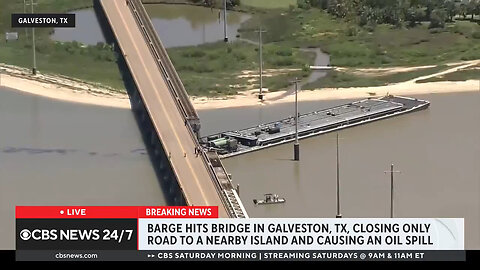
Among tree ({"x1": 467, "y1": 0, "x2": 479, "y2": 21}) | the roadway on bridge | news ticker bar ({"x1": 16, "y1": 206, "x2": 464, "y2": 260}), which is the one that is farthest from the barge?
tree ({"x1": 467, "y1": 0, "x2": 479, "y2": 21})

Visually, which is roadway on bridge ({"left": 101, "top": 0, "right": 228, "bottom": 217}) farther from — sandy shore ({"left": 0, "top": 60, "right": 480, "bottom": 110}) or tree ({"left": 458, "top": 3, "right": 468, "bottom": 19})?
tree ({"left": 458, "top": 3, "right": 468, "bottom": 19})

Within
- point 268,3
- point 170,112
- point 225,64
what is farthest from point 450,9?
point 170,112

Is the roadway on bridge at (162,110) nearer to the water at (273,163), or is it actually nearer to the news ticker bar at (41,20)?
the water at (273,163)

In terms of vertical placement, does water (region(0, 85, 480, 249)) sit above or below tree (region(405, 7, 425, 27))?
below

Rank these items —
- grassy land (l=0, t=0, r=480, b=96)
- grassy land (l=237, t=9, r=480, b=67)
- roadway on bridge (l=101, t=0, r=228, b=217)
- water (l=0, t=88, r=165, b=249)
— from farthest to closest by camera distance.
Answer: grassy land (l=237, t=9, r=480, b=67), grassy land (l=0, t=0, r=480, b=96), water (l=0, t=88, r=165, b=249), roadway on bridge (l=101, t=0, r=228, b=217)

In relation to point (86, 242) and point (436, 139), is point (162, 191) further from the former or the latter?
point (436, 139)


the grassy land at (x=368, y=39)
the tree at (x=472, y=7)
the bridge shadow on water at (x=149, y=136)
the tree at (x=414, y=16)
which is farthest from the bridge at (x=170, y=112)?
the tree at (x=472, y=7)

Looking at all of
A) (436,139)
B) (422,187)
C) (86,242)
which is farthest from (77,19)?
(86,242)
